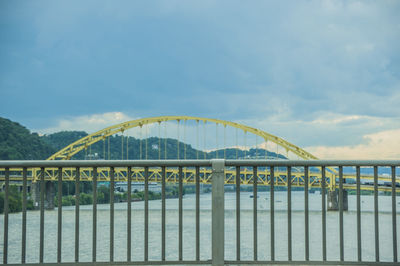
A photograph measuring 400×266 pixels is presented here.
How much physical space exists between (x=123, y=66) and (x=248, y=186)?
15637 cm

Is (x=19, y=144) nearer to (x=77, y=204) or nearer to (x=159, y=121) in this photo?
(x=159, y=121)

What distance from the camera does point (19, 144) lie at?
58031 millimetres

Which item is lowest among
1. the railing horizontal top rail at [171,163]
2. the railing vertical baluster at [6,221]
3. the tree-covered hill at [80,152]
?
the railing vertical baluster at [6,221]

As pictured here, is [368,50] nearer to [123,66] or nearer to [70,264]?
[123,66]

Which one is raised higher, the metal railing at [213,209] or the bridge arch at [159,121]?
the bridge arch at [159,121]

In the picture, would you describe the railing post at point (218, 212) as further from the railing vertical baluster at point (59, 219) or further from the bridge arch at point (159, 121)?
the bridge arch at point (159, 121)

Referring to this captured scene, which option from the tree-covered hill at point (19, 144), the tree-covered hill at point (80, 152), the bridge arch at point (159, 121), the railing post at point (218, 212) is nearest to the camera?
the railing post at point (218, 212)

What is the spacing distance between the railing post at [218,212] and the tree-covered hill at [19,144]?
179 ft

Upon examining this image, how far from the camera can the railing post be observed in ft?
12.0

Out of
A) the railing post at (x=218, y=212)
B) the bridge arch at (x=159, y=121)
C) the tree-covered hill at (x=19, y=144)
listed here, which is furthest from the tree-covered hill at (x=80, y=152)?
the railing post at (x=218, y=212)

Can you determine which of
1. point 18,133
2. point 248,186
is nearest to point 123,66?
point 18,133

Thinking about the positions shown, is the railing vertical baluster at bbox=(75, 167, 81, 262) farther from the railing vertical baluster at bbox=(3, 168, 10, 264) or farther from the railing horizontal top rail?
the railing vertical baluster at bbox=(3, 168, 10, 264)

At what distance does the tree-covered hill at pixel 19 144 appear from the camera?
55.8 m

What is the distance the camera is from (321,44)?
154500 millimetres
